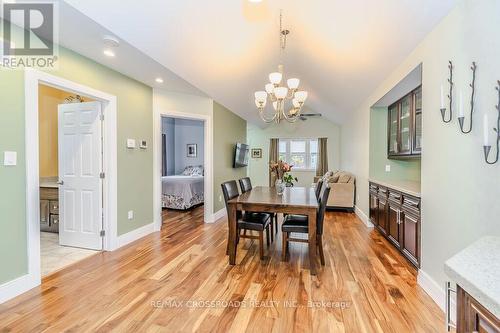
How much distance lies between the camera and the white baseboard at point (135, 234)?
3555mm

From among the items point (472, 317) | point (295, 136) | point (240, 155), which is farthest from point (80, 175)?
point (295, 136)

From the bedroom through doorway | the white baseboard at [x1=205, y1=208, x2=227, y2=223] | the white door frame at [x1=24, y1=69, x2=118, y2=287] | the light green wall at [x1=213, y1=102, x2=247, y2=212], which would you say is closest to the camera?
the white door frame at [x1=24, y1=69, x2=118, y2=287]

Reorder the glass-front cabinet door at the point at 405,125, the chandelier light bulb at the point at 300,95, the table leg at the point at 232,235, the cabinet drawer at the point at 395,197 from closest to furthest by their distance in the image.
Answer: the table leg at the point at 232,235 < the cabinet drawer at the point at 395,197 < the chandelier light bulb at the point at 300,95 < the glass-front cabinet door at the point at 405,125

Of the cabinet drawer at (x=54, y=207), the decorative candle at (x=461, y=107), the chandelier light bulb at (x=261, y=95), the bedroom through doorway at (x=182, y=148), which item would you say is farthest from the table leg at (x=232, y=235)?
the bedroom through doorway at (x=182, y=148)

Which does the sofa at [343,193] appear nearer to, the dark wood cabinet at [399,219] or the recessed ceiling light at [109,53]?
the dark wood cabinet at [399,219]

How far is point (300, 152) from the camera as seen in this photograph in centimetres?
914

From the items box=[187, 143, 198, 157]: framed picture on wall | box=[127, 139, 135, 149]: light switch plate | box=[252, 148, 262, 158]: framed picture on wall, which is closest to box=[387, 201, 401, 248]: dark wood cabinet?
box=[127, 139, 135, 149]: light switch plate

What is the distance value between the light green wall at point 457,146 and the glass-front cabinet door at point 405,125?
98 centimetres

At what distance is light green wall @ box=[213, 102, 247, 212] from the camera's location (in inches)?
202

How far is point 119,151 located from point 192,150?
17.2 feet

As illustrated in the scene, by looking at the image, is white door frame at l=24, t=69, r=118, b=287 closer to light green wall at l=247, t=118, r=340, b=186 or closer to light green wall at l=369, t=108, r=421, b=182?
light green wall at l=369, t=108, r=421, b=182

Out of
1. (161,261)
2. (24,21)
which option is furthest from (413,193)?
(24,21)

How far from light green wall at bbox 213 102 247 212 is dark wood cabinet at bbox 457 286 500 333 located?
4.46 m

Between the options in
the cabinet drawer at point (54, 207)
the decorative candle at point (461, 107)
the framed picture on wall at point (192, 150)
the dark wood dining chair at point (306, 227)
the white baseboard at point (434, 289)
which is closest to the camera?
the decorative candle at point (461, 107)
